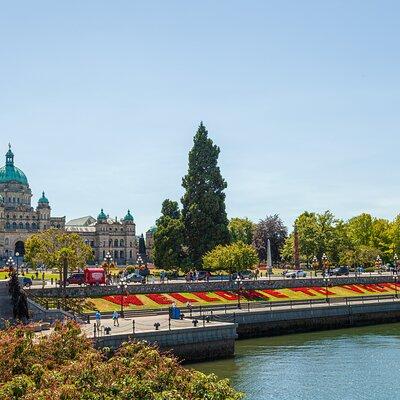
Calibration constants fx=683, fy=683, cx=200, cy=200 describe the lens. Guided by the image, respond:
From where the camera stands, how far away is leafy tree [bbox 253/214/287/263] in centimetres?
15775

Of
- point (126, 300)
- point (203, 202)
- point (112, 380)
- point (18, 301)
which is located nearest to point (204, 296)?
point (126, 300)

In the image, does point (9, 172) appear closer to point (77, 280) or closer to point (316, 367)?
point (77, 280)

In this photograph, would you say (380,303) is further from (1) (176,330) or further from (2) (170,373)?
(2) (170,373)

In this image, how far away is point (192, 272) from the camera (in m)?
104

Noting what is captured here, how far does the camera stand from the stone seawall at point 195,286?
70875mm

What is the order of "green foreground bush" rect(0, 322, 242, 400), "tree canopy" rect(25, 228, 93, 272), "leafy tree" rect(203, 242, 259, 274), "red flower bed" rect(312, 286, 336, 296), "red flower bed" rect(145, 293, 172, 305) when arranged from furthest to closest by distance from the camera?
"leafy tree" rect(203, 242, 259, 274), "red flower bed" rect(312, 286, 336, 296), "tree canopy" rect(25, 228, 93, 272), "red flower bed" rect(145, 293, 172, 305), "green foreground bush" rect(0, 322, 242, 400)

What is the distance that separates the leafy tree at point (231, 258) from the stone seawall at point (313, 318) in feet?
79.0

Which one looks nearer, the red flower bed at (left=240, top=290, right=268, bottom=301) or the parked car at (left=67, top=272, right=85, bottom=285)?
the red flower bed at (left=240, top=290, right=268, bottom=301)

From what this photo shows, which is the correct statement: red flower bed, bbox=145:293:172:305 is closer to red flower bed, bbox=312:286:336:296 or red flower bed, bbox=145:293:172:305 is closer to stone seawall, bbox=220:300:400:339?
stone seawall, bbox=220:300:400:339

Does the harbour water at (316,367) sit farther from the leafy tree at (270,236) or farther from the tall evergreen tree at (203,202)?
the leafy tree at (270,236)

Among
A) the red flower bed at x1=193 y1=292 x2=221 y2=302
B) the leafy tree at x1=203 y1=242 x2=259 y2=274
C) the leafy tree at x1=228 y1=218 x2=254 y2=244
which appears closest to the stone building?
the leafy tree at x1=228 y1=218 x2=254 y2=244

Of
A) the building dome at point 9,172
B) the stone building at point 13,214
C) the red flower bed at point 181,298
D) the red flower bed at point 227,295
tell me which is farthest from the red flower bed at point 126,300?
the building dome at point 9,172

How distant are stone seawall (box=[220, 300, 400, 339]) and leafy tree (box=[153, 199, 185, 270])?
36.9 meters

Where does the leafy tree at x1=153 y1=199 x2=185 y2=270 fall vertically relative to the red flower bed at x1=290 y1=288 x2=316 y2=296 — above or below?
above
